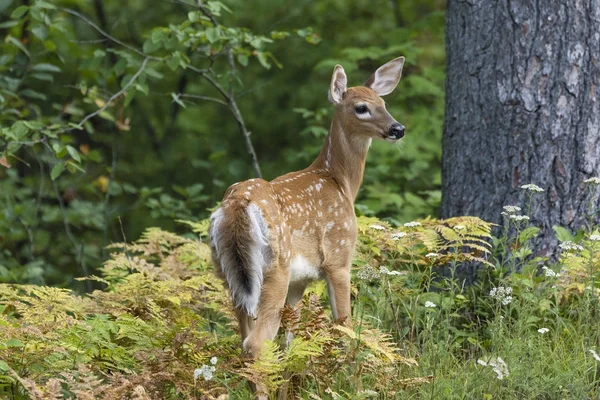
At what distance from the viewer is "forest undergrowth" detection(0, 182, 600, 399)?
163 inches

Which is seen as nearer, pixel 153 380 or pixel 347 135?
pixel 153 380

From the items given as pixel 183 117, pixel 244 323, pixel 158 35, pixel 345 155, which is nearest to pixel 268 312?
pixel 244 323

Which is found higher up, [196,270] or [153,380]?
[153,380]

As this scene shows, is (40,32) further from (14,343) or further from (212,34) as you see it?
(14,343)

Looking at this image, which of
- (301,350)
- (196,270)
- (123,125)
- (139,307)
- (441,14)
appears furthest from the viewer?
(441,14)

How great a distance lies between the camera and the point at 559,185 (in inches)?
226

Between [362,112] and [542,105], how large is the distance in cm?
120

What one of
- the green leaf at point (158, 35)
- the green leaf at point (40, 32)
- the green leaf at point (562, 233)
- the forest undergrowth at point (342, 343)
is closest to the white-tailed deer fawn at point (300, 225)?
the forest undergrowth at point (342, 343)

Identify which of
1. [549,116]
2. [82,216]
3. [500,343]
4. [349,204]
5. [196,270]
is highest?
[549,116]

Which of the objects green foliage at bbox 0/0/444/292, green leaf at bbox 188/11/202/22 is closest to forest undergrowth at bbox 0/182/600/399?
green leaf at bbox 188/11/202/22

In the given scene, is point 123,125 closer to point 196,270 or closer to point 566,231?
point 196,270

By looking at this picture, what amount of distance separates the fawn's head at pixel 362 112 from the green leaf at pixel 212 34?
157 cm

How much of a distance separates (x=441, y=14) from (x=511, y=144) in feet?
15.1

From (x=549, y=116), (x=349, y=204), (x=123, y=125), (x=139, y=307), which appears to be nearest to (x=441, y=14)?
(x=123, y=125)
